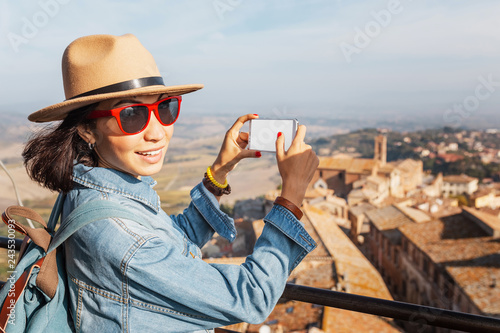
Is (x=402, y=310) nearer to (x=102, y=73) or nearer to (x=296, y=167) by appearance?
(x=296, y=167)

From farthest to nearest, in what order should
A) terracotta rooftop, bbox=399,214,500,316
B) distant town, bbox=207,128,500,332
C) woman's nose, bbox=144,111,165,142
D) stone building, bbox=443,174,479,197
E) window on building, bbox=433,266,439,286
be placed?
1. stone building, bbox=443,174,479,197
2. window on building, bbox=433,266,439,286
3. terracotta rooftop, bbox=399,214,500,316
4. distant town, bbox=207,128,500,332
5. woman's nose, bbox=144,111,165,142

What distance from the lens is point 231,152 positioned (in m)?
1.80

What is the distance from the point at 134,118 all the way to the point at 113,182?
211mm

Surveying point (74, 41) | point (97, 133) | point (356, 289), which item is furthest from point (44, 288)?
point (356, 289)

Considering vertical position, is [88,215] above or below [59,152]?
below

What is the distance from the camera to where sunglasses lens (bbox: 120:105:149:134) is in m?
1.34

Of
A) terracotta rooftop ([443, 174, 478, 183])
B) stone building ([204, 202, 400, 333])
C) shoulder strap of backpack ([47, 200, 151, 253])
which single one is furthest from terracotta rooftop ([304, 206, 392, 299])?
terracotta rooftop ([443, 174, 478, 183])

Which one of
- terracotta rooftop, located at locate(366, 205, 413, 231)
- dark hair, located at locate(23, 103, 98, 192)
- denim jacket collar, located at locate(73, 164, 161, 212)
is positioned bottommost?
terracotta rooftop, located at locate(366, 205, 413, 231)

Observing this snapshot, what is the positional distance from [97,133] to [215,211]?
0.64 metres

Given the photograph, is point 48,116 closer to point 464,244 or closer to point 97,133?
point 97,133

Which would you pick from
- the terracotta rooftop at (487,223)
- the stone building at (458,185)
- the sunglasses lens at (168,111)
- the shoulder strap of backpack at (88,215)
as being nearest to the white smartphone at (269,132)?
the sunglasses lens at (168,111)

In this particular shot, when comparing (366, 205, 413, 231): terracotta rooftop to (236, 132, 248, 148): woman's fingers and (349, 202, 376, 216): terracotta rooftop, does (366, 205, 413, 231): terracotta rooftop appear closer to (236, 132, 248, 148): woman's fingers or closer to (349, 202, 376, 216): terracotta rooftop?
(349, 202, 376, 216): terracotta rooftop

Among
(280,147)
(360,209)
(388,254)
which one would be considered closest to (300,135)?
(280,147)

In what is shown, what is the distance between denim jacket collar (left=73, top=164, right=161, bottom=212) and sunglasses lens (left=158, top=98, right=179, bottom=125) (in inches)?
8.9
